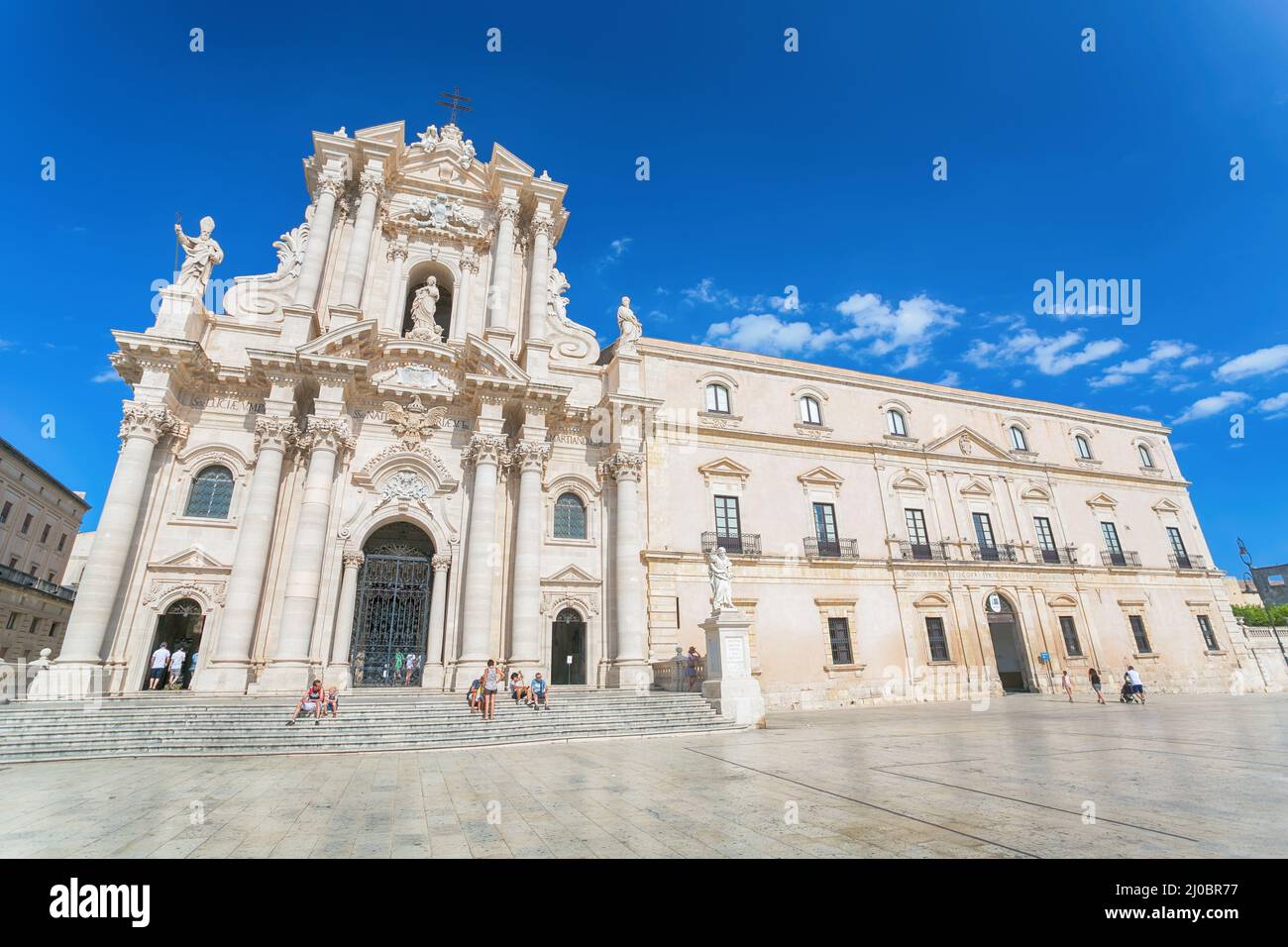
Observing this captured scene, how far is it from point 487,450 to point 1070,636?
26175 millimetres

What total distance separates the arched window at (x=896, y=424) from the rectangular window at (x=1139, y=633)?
13565 millimetres

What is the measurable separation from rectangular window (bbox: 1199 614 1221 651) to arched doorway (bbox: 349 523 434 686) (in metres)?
35.2

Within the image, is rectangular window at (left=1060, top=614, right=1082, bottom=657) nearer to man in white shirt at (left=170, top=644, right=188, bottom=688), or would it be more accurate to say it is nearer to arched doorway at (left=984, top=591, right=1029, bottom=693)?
arched doorway at (left=984, top=591, right=1029, bottom=693)

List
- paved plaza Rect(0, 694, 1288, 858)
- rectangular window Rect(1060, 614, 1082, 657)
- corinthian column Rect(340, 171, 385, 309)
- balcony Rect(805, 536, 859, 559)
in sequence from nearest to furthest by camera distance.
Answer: paved plaza Rect(0, 694, 1288, 858) < corinthian column Rect(340, 171, 385, 309) < balcony Rect(805, 536, 859, 559) < rectangular window Rect(1060, 614, 1082, 657)

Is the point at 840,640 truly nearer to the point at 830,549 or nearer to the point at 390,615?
the point at 830,549

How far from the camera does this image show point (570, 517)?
68.8 feet

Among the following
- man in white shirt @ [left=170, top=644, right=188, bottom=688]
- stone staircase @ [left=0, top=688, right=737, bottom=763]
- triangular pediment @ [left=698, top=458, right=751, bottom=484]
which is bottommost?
stone staircase @ [left=0, top=688, right=737, bottom=763]

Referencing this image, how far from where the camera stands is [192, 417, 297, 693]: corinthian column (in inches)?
605

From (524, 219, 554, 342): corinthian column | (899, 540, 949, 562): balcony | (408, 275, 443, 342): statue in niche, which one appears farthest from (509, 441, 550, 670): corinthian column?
(899, 540, 949, 562): balcony

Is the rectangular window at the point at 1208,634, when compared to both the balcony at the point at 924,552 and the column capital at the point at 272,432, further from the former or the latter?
the column capital at the point at 272,432

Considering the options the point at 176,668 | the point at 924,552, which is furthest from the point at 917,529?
the point at 176,668
